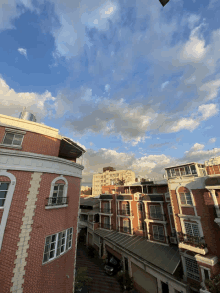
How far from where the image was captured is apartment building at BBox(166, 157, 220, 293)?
12.6 metres

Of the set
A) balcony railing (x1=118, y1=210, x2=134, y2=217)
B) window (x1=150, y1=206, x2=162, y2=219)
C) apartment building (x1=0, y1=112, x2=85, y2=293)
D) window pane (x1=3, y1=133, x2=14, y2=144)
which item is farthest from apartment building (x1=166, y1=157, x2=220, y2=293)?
window pane (x1=3, y1=133, x2=14, y2=144)

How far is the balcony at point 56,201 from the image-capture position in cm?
948

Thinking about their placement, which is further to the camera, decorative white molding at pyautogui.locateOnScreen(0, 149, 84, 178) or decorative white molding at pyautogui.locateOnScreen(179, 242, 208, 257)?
decorative white molding at pyautogui.locateOnScreen(179, 242, 208, 257)

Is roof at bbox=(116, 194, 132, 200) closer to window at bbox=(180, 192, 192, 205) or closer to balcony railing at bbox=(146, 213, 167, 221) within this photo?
balcony railing at bbox=(146, 213, 167, 221)

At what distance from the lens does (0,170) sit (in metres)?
8.06

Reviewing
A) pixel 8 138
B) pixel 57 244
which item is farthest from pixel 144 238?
pixel 8 138

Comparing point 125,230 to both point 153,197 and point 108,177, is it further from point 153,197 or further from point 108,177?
point 108,177

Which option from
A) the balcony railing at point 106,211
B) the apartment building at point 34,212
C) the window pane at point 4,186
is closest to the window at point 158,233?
the balcony railing at point 106,211

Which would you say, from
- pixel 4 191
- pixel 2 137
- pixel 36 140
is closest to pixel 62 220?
pixel 4 191

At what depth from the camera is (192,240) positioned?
1402 cm

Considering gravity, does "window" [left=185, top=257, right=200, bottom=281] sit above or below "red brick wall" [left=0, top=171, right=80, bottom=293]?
below

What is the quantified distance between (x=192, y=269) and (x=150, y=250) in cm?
596

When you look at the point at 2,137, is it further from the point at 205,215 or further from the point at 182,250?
the point at 182,250

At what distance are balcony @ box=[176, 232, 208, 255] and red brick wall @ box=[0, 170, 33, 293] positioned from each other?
16.1 metres
